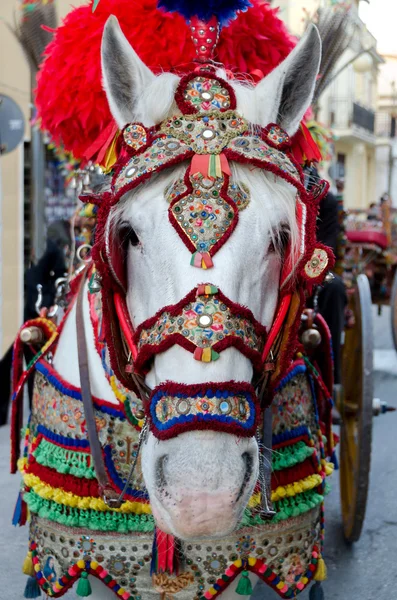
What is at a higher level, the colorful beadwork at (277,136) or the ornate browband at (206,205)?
the colorful beadwork at (277,136)

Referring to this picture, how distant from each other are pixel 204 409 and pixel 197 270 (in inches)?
Result: 11.4

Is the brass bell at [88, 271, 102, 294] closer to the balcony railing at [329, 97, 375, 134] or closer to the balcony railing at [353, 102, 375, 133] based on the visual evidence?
the balcony railing at [329, 97, 375, 134]

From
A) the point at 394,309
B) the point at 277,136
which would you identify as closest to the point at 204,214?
A: the point at 277,136

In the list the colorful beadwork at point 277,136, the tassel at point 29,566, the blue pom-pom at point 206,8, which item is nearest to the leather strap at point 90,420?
the tassel at point 29,566

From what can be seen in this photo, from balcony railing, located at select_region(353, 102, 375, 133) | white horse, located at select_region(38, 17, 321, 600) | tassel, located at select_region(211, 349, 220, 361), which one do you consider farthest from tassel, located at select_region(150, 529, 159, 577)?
balcony railing, located at select_region(353, 102, 375, 133)

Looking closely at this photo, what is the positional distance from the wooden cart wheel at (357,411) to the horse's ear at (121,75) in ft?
6.22

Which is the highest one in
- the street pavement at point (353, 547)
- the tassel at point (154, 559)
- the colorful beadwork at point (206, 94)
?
the colorful beadwork at point (206, 94)

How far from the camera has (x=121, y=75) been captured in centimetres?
187

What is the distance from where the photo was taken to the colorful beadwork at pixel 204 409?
57.6 inches

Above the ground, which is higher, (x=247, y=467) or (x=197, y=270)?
(x=197, y=270)

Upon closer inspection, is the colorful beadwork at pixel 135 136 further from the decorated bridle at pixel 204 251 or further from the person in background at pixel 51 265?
the person in background at pixel 51 265

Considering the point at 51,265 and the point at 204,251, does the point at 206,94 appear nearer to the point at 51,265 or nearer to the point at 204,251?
the point at 204,251

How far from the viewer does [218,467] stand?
4.70 feet

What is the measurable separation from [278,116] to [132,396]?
2.66 ft
